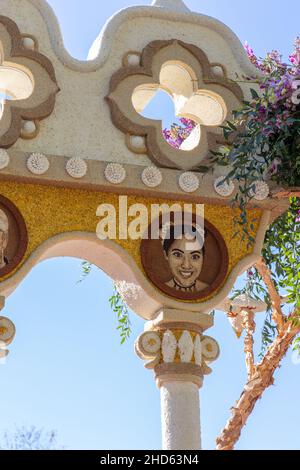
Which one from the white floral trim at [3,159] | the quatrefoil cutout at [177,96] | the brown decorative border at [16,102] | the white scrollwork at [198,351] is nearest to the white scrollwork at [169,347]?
the white scrollwork at [198,351]

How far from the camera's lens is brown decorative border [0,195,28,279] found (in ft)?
28.0

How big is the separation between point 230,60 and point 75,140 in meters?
1.78

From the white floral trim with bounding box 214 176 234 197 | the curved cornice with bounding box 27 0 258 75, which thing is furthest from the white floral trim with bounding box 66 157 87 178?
the white floral trim with bounding box 214 176 234 197

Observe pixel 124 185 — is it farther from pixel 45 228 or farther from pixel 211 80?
pixel 211 80

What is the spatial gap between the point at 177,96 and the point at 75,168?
167 cm

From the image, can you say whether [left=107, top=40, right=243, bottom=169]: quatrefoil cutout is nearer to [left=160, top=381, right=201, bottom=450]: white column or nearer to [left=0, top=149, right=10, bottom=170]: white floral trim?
[left=0, top=149, right=10, bottom=170]: white floral trim

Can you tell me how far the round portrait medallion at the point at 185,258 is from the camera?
8.98m

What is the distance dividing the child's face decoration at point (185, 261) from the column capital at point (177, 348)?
303 mm

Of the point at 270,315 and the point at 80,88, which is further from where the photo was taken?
the point at 270,315

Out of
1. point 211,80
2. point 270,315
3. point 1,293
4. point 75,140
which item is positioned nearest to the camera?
point 1,293

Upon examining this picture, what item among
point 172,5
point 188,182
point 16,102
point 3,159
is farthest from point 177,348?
point 172,5
